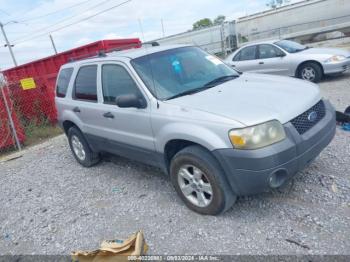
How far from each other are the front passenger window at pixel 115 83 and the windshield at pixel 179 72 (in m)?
0.17

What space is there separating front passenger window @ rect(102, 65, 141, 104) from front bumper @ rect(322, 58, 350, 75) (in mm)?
6789

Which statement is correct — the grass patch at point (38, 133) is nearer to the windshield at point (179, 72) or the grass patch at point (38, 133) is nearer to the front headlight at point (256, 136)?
the windshield at point (179, 72)

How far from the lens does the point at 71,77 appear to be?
16.5 ft

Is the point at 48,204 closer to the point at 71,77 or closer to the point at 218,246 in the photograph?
the point at 71,77

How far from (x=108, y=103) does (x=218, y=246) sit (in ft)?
7.68

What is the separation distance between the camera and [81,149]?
17.7 ft

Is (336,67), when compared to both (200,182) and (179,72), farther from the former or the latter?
(200,182)

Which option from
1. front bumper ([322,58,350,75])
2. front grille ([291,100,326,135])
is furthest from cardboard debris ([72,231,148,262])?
front bumper ([322,58,350,75])

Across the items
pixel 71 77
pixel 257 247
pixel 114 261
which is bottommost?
pixel 257 247

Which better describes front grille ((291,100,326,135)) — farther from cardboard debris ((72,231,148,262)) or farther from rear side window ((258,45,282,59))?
rear side window ((258,45,282,59))

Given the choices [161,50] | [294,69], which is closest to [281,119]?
[161,50]

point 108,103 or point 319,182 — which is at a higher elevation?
point 108,103

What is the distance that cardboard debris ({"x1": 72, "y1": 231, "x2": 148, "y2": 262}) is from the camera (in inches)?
107

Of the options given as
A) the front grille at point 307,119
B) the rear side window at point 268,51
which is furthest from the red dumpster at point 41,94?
the front grille at point 307,119
